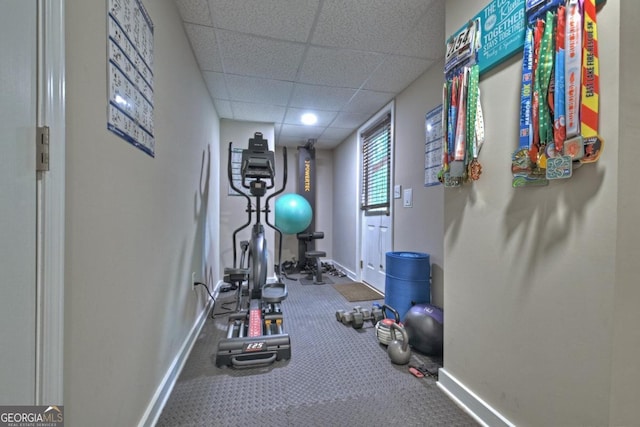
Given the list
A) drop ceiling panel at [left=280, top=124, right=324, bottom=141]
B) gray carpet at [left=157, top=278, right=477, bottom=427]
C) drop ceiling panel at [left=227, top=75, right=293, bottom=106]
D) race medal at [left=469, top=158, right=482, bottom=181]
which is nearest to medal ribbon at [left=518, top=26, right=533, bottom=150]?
race medal at [left=469, top=158, right=482, bottom=181]

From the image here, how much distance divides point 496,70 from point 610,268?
0.93 m

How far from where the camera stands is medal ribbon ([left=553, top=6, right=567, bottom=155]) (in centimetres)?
85

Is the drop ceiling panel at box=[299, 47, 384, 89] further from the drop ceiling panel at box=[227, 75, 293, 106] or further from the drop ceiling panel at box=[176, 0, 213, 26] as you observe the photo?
the drop ceiling panel at box=[176, 0, 213, 26]

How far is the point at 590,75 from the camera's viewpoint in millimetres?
801

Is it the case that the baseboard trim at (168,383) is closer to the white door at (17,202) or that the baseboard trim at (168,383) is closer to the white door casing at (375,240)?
the white door at (17,202)

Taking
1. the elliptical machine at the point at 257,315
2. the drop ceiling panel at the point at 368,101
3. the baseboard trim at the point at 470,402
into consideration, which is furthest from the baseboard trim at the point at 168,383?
the drop ceiling panel at the point at 368,101

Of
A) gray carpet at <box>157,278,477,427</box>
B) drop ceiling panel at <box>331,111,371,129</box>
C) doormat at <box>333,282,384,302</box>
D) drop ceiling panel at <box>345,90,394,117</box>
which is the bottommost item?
gray carpet at <box>157,278,477,427</box>

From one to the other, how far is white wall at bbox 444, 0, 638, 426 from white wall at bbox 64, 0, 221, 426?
1.56 meters

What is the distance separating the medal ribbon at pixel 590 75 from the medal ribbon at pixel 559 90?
5 cm

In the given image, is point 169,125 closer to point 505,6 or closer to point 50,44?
point 50,44

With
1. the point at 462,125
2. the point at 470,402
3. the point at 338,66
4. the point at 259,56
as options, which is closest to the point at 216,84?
the point at 259,56

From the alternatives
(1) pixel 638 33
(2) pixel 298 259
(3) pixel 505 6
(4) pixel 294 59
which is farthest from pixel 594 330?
(2) pixel 298 259

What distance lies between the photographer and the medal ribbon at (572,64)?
2.68ft

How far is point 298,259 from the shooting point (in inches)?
175
